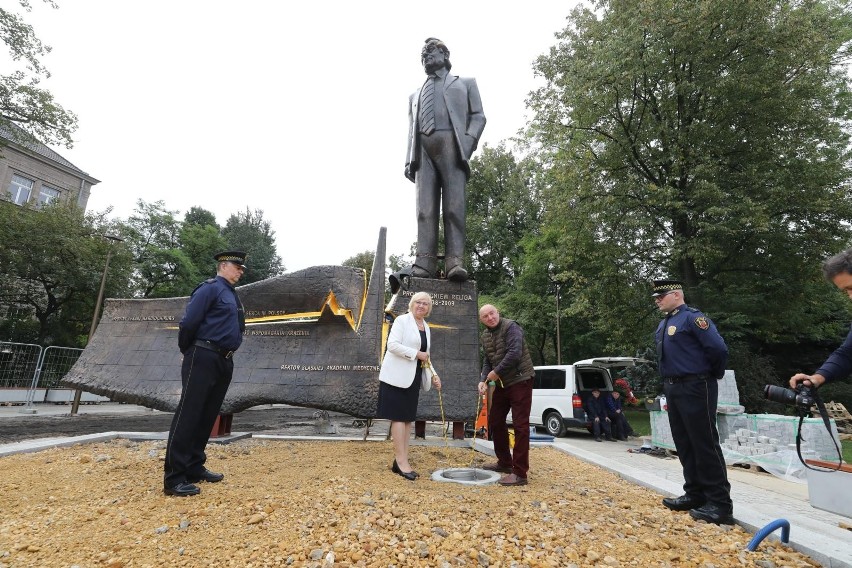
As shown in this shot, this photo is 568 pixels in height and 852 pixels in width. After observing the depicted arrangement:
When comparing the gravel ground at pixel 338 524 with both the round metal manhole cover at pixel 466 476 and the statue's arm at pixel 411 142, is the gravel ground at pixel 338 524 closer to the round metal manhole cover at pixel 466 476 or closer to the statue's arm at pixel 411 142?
the round metal manhole cover at pixel 466 476

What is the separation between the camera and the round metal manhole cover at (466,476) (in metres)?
3.61

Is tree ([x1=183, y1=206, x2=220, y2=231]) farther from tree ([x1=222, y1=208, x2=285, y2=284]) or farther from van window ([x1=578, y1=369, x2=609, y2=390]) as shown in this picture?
van window ([x1=578, y1=369, x2=609, y2=390])

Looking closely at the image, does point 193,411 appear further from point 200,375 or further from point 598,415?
point 598,415

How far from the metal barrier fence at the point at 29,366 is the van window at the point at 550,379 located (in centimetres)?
1382

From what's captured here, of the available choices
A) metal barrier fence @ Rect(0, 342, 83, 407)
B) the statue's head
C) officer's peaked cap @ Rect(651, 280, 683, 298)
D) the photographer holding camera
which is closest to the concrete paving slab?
the photographer holding camera

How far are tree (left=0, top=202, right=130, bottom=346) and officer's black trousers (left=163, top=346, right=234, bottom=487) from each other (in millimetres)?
20352

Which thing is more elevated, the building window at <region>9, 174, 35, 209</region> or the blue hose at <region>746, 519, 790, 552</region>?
the building window at <region>9, 174, 35, 209</region>

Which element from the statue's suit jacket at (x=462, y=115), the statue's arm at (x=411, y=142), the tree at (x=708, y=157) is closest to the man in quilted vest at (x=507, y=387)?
the statue's suit jacket at (x=462, y=115)

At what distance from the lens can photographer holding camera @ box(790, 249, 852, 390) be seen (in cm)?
234

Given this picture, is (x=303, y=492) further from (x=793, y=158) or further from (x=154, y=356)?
(x=793, y=158)

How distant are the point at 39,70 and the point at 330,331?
17.9 metres

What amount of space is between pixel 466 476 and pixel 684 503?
158 centimetres

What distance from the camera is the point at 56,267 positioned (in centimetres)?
1898

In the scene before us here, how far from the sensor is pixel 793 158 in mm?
12273
